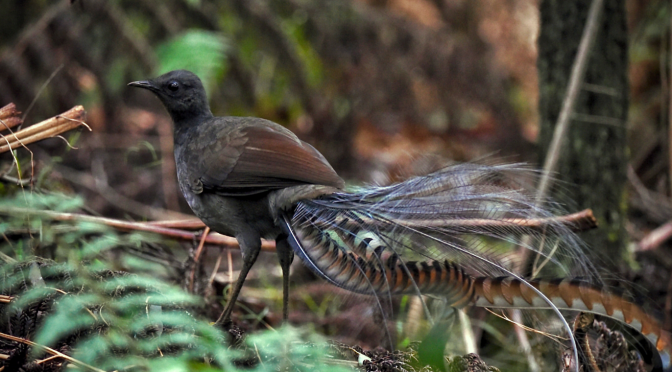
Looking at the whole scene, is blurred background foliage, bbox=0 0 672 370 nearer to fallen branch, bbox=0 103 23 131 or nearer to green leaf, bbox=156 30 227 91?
green leaf, bbox=156 30 227 91

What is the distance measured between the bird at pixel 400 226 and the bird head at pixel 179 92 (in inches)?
10.9

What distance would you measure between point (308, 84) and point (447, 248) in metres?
4.31

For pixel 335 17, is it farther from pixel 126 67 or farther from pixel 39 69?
pixel 39 69

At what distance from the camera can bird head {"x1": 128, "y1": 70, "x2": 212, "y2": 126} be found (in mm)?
2770

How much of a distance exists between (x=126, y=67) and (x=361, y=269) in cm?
425

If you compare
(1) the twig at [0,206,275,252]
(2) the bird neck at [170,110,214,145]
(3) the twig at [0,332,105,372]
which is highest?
(2) the bird neck at [170,110,214,145]

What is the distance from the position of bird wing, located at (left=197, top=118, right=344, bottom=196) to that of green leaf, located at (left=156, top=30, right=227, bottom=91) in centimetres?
232

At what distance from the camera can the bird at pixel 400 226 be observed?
208cm

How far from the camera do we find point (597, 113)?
3.52m

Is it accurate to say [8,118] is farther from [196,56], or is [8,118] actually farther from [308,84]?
[308,84]

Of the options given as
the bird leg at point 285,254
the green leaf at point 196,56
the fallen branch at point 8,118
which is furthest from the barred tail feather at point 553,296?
the green leaf at point 196,56

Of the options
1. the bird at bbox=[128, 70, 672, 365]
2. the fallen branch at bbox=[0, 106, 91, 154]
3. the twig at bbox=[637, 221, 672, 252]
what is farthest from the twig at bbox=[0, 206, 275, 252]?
the twig at bbox=[637, 221, 672, 252]

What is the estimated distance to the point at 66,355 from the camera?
6.08 ft

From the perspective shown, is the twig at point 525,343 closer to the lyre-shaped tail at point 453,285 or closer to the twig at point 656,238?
the lyre-shaped tail at point 453,285
